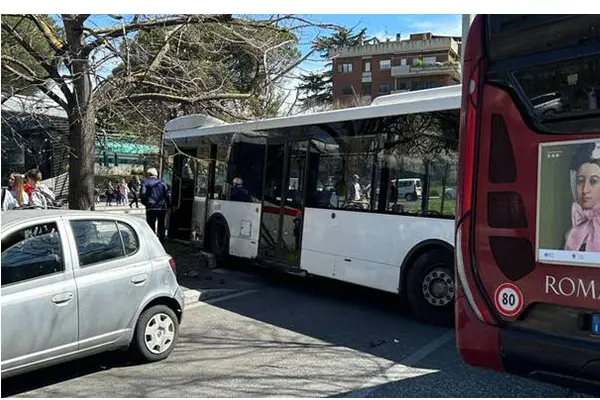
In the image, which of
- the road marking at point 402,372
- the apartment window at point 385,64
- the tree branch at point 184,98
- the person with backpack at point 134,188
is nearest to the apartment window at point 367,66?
the apartment window at point 385,64

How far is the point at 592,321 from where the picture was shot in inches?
120

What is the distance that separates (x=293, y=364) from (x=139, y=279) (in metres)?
1.68

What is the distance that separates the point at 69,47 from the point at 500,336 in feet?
25.8

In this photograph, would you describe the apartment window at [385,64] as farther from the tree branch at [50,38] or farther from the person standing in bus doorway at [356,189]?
the person standing in bus doorway at [356,189]

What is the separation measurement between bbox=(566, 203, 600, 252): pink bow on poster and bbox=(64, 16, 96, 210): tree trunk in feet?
24.2

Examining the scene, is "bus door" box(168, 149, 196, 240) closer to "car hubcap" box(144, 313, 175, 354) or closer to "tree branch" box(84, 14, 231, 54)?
"tree branch" box(84, 14, 231, 54)

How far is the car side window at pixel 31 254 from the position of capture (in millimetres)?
4491

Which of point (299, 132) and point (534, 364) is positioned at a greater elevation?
point (299, 132)

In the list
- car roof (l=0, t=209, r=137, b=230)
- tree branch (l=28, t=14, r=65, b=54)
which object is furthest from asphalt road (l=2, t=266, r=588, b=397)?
tree branch (l=28, t=14, r=65, b=54)

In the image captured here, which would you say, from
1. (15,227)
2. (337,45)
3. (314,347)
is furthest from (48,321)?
(337,45)

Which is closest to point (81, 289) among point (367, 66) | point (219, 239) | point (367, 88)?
point (219, 239)

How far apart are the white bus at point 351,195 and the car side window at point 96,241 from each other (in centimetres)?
353

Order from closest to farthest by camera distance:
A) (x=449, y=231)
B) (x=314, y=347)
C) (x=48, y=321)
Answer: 1. (x=48, y=321)
2. (x=314, y=347)
3. (x=449, y=231)

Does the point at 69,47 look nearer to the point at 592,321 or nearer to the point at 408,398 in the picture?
the point at 408,398
